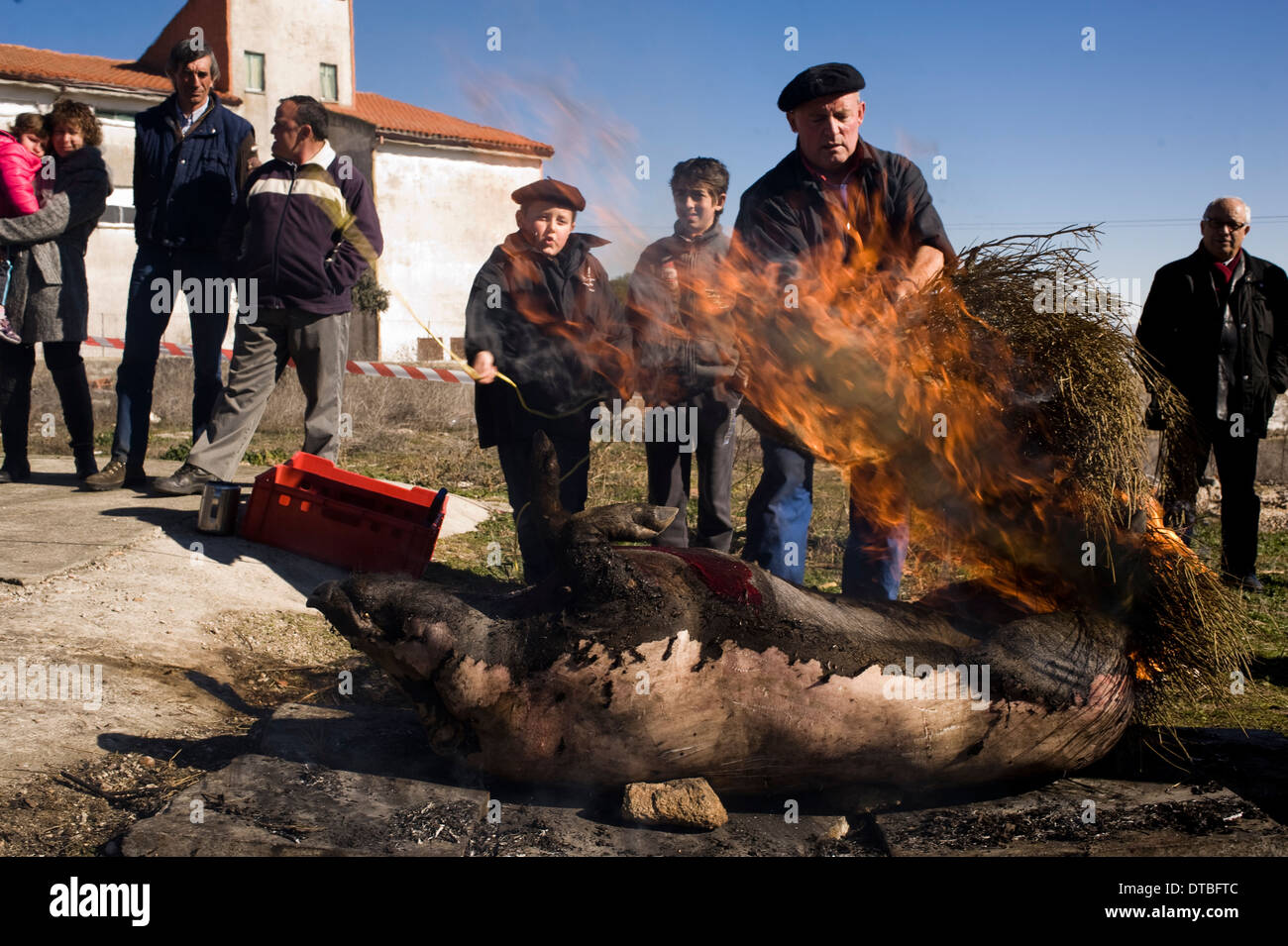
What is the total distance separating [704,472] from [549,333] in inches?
42.3

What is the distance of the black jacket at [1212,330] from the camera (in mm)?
6211

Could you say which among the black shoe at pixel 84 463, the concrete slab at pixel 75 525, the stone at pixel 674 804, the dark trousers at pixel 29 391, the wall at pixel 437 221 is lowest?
the stone at pixel 674 804

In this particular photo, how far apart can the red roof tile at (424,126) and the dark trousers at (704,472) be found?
7.26 m

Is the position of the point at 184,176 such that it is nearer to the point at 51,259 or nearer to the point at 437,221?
the point at 51,259

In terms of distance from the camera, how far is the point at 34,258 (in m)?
6.27

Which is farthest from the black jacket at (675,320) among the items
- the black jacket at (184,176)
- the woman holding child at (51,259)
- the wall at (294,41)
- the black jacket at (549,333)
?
the wall at (294,41)

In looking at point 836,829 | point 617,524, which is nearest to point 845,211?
point 617,524

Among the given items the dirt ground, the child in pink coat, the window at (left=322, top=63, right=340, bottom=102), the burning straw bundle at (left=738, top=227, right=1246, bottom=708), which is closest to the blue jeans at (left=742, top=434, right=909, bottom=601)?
the burning straw bundle at (left=738, top=227, right=1246, bottom=708)

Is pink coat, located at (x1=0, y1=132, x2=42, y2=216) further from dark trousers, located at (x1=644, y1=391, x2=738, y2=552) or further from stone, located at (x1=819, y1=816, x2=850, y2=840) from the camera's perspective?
stone, located at (x1=819, y1=816, x2=850, y2=840)

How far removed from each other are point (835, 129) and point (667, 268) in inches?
42.2

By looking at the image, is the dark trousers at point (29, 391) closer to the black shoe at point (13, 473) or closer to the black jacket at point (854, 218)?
the black shoe at point (13, 473)

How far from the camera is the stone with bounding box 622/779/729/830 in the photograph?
9.53 feet

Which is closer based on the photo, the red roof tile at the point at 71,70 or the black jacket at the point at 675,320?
the black jacket at the point at 675,320

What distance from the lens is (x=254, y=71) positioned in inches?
796
